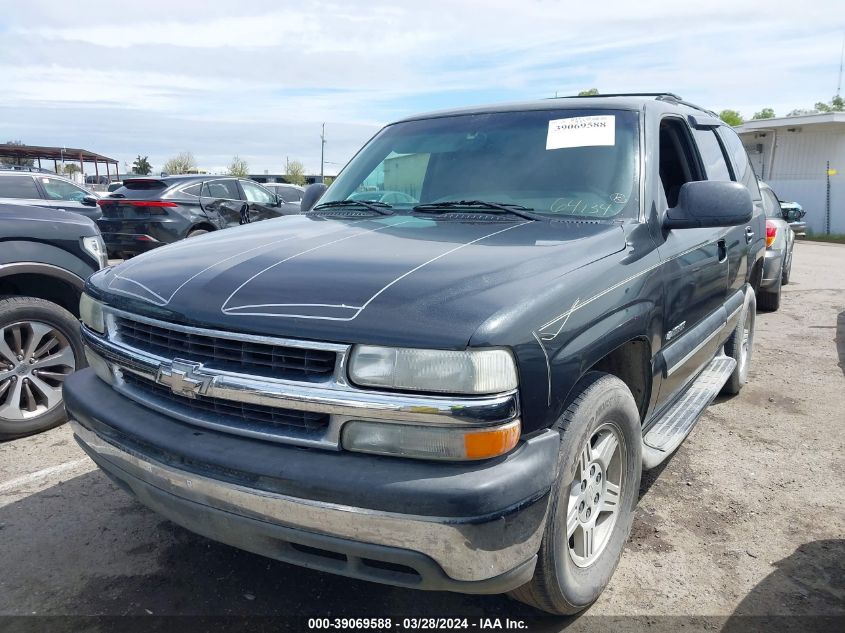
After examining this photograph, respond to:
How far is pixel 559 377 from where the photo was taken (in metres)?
2.06

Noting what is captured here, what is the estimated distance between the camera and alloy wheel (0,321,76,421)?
13.3ft

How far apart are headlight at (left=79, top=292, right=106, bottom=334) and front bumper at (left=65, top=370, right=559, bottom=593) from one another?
70 centimetres

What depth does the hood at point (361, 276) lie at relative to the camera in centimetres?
195

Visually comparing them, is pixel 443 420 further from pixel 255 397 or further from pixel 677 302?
pixel 677 302

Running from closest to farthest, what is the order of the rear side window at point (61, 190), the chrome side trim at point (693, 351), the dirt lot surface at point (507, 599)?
the dirt lot surface at point (507, 599), the chrome side trim at point (693, 351), the rear side window at point (61, 190)

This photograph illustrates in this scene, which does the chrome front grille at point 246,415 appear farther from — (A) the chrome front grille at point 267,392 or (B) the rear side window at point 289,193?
(B) the rear side window at point 289,193

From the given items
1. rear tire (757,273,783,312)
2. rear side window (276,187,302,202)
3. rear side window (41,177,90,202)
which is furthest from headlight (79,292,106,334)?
rear side window (276,187,302,202)

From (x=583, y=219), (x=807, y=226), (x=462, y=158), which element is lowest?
(x=807, y=226)

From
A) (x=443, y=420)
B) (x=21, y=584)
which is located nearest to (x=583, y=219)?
(x=443, y=420)

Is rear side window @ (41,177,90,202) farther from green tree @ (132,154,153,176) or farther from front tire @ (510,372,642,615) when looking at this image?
green tree @ (132,154,153,176)

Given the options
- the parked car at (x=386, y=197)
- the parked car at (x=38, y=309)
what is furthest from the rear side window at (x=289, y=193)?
the parked car at (x=386, y=197)

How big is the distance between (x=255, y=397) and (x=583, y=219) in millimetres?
1606

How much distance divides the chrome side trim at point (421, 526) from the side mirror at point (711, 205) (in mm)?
1583

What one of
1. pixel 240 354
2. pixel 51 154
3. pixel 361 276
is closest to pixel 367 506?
pixel 240 354
